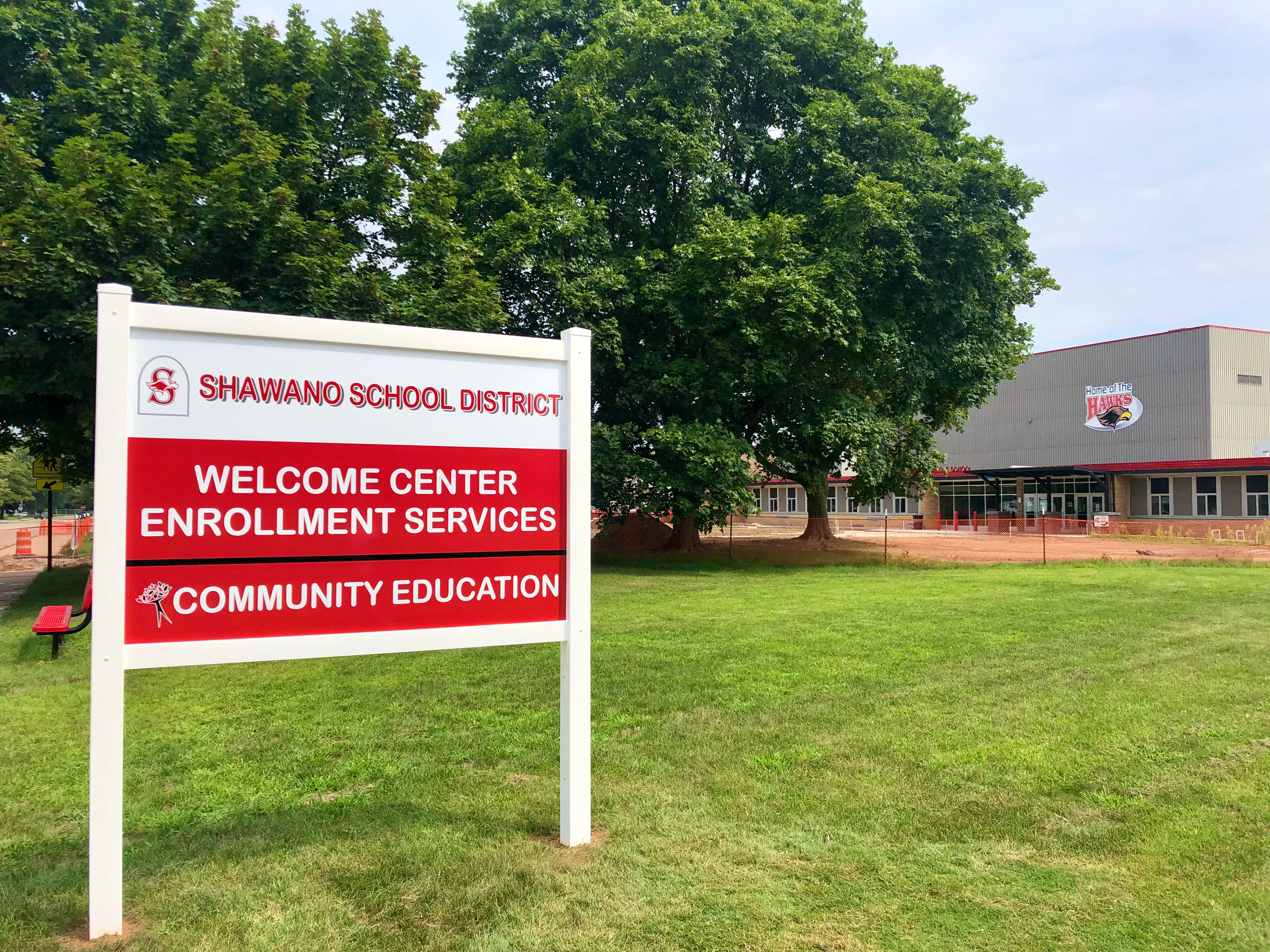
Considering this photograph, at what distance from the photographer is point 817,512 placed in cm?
3303

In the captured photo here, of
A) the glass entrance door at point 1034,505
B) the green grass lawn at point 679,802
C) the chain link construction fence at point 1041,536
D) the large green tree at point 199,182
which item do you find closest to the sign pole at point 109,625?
the green grass lawn at point 679,802

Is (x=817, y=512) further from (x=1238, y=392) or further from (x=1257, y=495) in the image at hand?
(x=1238, y=392)

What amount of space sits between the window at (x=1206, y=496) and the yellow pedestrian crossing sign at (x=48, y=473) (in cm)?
4923

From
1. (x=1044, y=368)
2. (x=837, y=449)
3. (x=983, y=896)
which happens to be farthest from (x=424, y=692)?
(x=1044, y=368)

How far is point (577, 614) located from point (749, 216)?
20.0m

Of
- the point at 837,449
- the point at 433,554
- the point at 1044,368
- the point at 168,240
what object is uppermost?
the point at 1044,368

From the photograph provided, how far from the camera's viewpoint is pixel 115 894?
3.45 meters

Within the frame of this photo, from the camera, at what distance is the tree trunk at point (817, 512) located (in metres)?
29.2

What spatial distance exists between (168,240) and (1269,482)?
4736 cm

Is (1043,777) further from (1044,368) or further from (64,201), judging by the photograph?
(1044,368)

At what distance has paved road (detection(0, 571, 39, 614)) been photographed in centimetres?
1530

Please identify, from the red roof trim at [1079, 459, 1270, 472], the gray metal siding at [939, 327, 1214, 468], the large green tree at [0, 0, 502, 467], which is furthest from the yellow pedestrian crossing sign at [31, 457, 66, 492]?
the red roof trim at [1079, 459, 1270, 472]

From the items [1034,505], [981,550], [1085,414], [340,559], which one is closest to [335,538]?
[340,559]

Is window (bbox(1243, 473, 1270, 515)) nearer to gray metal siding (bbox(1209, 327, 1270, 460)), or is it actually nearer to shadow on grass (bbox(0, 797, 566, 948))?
gray metal siding (bbox(1209, 327, 1270, 460))
